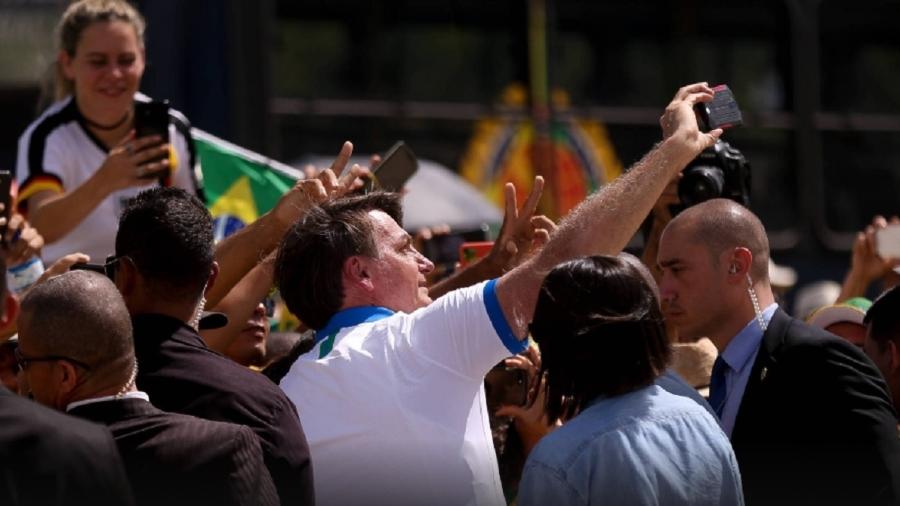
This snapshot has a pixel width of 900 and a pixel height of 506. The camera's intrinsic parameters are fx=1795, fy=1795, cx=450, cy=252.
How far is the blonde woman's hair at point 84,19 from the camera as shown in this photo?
6500 millimetres

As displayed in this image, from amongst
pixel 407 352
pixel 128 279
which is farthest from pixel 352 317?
pixel 128 279

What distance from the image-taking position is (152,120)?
617 cm

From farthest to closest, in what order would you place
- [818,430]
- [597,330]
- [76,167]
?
[76,167]
[818,430]
[597,330]

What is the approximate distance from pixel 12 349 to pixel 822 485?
2152 millimetres

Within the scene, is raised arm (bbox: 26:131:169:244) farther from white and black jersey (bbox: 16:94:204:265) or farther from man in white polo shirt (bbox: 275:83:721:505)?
man in white polo shirt (bbox: 275:83:721:505)

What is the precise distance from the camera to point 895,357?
5.33 metres

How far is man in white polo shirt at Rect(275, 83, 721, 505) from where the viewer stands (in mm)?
3994

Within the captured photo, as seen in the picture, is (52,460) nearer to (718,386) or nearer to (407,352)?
(407,352)

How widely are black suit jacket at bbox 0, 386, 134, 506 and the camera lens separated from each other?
2.67m

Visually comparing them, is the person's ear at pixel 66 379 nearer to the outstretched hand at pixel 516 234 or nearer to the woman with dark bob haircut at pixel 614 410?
the woman with dark bob haircut at pixel 614 410

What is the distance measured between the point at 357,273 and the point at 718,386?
1.15 meters

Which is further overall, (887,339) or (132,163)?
(132,163)

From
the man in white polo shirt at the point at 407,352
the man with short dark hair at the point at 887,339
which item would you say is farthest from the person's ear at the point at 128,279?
the man with short dark hair at the point at 887,339

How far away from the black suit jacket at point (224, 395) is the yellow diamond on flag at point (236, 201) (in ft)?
10.5
